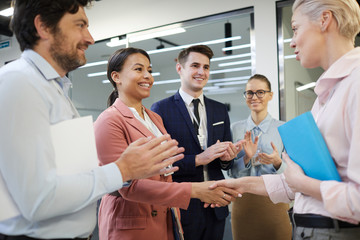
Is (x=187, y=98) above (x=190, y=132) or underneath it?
above

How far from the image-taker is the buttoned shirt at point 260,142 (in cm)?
269

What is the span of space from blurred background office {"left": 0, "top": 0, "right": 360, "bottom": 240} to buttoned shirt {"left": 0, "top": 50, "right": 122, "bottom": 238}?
107 inches

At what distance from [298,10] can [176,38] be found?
5046 mm

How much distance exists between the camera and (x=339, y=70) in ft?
3.92

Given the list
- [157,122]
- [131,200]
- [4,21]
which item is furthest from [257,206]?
[4,21]

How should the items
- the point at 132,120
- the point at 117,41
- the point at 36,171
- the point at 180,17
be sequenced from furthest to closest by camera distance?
the point at 117,41 → the point at 180,17 → the point at 132,120 → the point at 36,171

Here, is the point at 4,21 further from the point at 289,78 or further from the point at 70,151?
the point at 70,151

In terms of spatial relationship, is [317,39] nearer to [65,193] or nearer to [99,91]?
[65,193]

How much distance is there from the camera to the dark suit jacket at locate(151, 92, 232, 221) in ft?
7.75

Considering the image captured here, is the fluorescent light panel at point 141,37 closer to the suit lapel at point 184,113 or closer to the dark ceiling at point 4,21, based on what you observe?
the dark ceiling at point 4,21

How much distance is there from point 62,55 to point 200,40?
223 inches

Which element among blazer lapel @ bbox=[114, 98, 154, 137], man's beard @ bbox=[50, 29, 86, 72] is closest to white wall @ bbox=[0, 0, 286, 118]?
blazer lapel @ bbox=[114, 98, 154, 137]

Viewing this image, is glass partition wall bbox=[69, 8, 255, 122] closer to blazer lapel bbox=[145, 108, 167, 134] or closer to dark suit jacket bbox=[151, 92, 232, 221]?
dark suit jacket bbox=[151, 92, 232, 221]

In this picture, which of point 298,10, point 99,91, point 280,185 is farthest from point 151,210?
point 99,91
